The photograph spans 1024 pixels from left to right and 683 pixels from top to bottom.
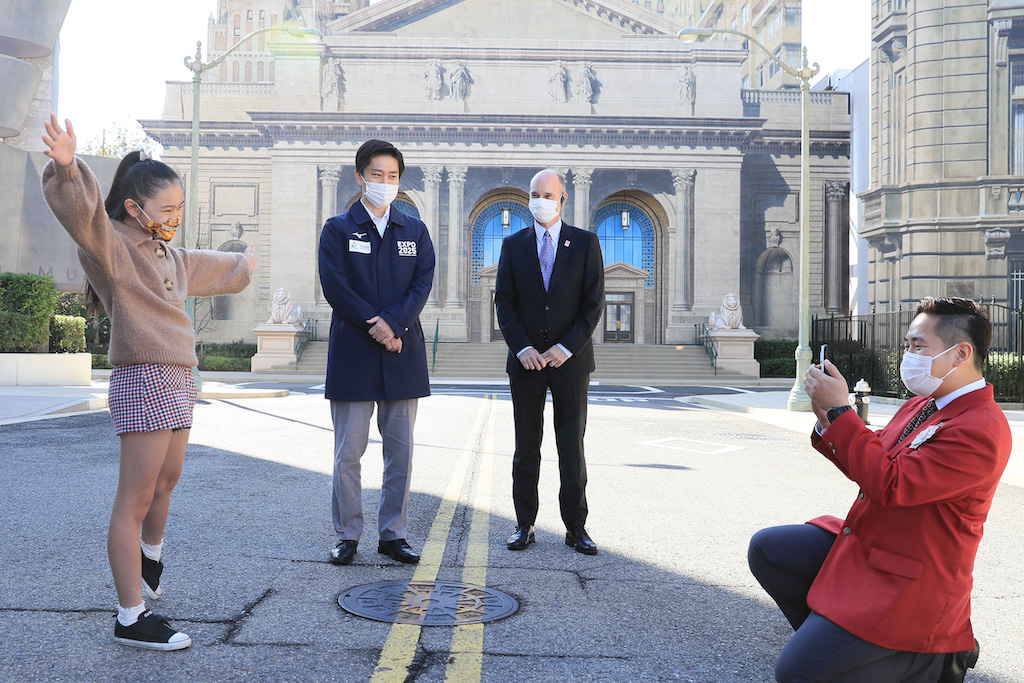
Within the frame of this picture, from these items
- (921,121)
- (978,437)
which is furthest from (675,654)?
(921,121)

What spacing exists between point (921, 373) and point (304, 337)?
3709cm

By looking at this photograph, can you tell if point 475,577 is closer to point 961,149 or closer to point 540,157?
point 961,149

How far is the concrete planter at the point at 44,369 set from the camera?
1892 centimetres

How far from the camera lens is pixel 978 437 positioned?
8.82 ft

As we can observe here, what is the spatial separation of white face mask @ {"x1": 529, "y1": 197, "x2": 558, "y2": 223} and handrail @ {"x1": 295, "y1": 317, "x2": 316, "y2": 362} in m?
A: 31.7

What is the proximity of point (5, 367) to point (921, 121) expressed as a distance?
2873 cm

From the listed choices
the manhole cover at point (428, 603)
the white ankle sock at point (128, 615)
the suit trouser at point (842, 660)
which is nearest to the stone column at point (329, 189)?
the manhole cover at point (428, 603)

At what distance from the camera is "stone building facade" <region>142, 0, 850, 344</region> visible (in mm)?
43281

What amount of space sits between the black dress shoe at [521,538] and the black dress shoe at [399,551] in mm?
641

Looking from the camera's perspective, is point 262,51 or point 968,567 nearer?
point 968,567

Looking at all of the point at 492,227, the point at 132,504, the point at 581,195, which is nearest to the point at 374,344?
the point at 132,504

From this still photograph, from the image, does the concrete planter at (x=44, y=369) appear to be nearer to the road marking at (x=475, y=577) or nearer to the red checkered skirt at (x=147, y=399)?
the road marking at (x=475, y=577)

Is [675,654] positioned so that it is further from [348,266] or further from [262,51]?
[262,51]

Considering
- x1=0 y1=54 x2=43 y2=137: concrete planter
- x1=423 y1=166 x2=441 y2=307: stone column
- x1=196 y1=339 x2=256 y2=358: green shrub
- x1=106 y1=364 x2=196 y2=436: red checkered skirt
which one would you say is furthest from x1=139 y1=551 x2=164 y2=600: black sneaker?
x1=423 y1=166 x2=441 y2=307: stone column
